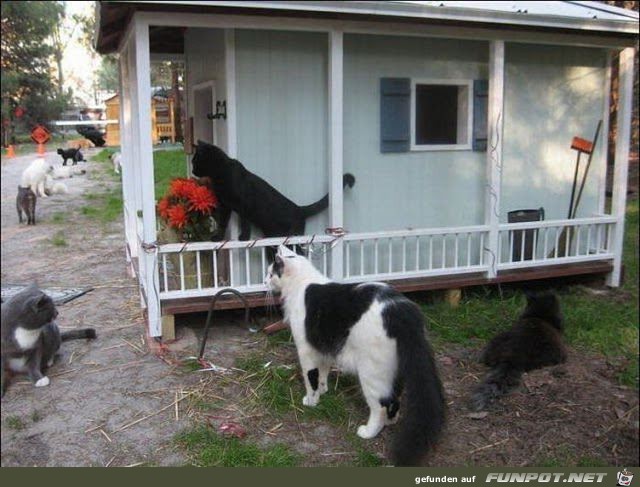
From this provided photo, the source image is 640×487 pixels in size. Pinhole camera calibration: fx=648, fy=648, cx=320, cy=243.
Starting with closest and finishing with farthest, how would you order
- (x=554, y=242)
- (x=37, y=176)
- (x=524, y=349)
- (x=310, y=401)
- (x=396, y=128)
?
(x=37, y=176) < (x=310, y=401) < (x=524, y=349) < (x=396, y=128) < (x=554, y=242)

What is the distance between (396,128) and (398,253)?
3.30ft

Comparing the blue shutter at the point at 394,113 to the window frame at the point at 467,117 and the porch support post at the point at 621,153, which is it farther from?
the porch support post at the point at 621,153

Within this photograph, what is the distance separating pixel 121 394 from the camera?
10.2ft

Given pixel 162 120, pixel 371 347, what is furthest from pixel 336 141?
pixel 371 347

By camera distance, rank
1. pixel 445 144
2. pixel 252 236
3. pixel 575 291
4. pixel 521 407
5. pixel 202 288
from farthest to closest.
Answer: pixel 575 291 < pixel 445 144 < pixel 252 236 < pixel 202 288 < pixel 521 407

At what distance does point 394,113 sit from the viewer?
199 inches

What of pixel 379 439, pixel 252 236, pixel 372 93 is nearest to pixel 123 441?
pixel 379 439

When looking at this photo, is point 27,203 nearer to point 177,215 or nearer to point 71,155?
point 71,155

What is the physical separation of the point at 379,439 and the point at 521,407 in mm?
866

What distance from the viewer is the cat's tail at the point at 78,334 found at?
289 centimetres

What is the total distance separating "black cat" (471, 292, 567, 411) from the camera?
3607 mm

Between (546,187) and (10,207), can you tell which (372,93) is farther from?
(10,207)

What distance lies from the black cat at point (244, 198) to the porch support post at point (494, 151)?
1.56 metres

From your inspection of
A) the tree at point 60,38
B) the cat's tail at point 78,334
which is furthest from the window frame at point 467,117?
the tree at point 60,38
